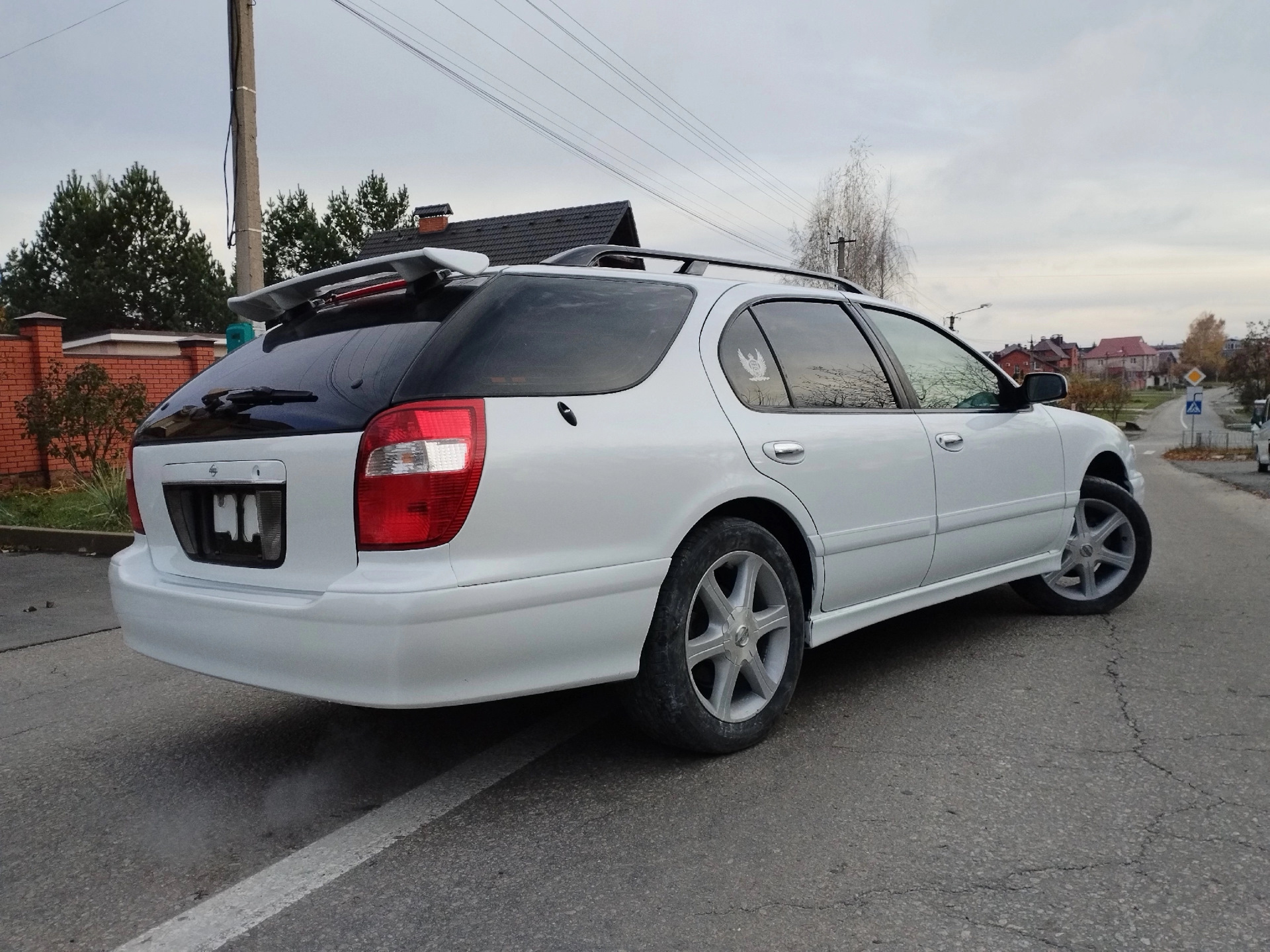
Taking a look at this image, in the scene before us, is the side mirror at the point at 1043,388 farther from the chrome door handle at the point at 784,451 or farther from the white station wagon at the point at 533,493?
the chrome door handle at the point at 784,451

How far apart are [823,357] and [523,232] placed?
21.7 meters

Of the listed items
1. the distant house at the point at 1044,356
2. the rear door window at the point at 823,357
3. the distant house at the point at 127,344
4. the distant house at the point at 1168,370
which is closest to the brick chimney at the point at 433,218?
the distant house at the point at 127,344

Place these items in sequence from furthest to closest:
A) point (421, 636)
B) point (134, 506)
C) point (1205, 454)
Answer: point (1205, 454), point (134, 506), point (421, 636)

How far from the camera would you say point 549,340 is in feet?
10.2

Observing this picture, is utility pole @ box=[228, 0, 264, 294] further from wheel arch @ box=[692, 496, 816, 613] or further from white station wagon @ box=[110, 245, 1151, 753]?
wheel arch @ box=[692, 496, 816, 613]

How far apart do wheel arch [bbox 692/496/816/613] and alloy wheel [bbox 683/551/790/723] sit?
15cm

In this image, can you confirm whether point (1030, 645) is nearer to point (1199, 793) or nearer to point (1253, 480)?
point (1199, 793)

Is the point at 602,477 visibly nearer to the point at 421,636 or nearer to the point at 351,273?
the point at 421,636

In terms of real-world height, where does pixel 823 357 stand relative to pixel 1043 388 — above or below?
above

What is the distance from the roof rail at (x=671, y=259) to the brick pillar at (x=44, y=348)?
1286 centimetres

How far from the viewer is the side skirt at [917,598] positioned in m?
3.82

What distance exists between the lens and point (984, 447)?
461 centimetres

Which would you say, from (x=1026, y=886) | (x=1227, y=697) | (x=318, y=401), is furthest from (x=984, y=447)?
(x=318, y=401)

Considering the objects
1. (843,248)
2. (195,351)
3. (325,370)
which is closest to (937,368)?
(325,370)
